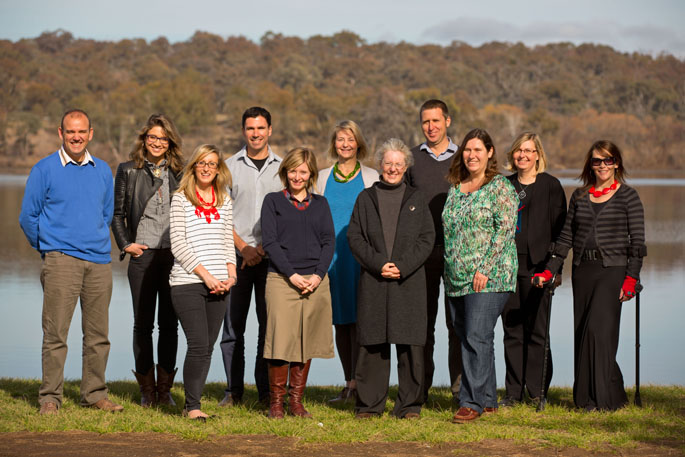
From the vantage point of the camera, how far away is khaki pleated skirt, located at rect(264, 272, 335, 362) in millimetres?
5293

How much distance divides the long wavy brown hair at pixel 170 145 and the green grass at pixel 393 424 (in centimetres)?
167

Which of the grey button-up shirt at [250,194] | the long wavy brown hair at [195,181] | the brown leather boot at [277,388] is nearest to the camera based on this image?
the long wavy brown hair at [195,181]

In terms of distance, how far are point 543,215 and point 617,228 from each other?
19.8 inches

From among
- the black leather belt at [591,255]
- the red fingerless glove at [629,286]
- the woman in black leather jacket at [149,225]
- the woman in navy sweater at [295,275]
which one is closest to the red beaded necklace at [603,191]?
the black leather belt at [591,255]

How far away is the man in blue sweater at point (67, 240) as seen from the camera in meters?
5.27

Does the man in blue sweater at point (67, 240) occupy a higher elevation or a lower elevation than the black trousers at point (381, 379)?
higher

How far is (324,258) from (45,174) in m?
1.87

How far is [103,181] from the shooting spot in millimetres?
5488

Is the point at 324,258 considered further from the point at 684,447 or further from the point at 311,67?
the point at 311,67

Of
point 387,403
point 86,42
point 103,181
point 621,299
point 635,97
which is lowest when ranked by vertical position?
point 387,403

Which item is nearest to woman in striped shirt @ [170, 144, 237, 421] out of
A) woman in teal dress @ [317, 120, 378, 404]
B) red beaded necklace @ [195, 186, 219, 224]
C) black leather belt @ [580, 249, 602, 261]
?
red beaded necklace @ [195, 186, 219, 224]

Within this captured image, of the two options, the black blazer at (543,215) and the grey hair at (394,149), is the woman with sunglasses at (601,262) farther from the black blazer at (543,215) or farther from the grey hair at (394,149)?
the grey hair at (394,149)

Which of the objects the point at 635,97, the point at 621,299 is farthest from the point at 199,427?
the point at 635,97

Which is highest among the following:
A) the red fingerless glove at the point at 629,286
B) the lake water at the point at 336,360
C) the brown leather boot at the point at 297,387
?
the red fingerless glove at the point at 629,286
